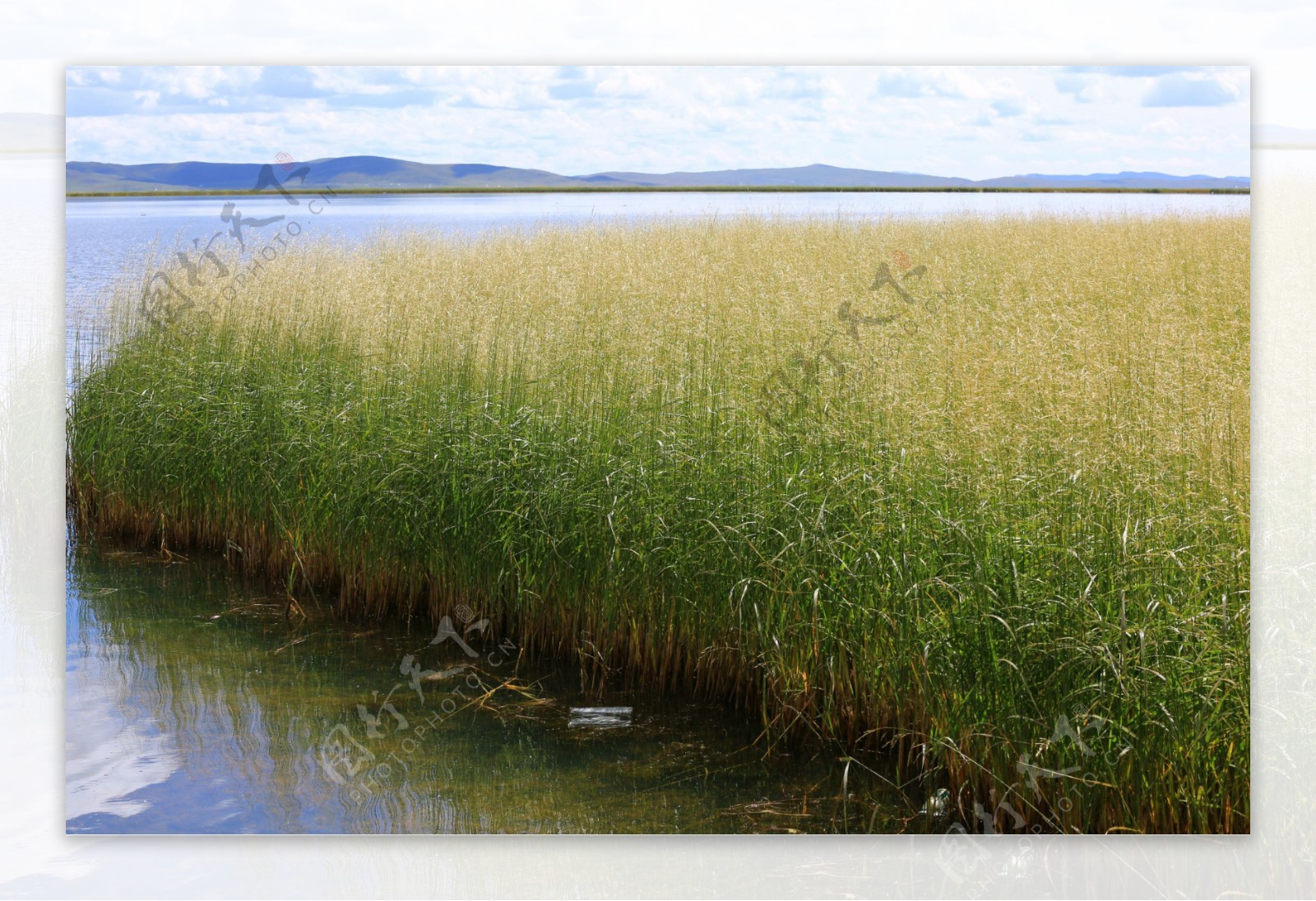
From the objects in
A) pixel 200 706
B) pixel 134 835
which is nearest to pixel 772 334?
pixel 200 706

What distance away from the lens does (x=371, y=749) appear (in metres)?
2.81

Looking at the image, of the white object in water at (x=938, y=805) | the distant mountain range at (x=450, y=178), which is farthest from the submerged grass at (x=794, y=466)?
the distant mountain range at (x=450, y=178)

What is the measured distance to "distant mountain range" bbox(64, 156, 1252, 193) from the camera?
2.98m

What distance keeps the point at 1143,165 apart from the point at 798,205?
93 cm

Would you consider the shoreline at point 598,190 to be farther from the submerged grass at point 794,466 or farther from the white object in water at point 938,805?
the white object in water at point 938,805

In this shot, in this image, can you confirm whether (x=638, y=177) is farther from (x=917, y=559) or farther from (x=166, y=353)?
(x=166, y=353)

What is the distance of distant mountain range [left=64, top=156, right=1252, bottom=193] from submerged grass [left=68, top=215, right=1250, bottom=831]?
157 mm

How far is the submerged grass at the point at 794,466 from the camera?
259cm

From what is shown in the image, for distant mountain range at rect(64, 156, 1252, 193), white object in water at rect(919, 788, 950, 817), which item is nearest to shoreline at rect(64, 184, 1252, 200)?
distant mountain range at rect(64, 156, 1252, 193)

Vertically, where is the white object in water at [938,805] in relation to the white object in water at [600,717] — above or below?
below

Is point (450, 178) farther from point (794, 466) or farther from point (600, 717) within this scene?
point (600, 717)

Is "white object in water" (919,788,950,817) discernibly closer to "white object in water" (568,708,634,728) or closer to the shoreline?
"white object in water" (568,708,634,728)

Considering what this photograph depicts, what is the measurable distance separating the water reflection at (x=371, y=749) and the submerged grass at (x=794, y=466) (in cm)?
16
